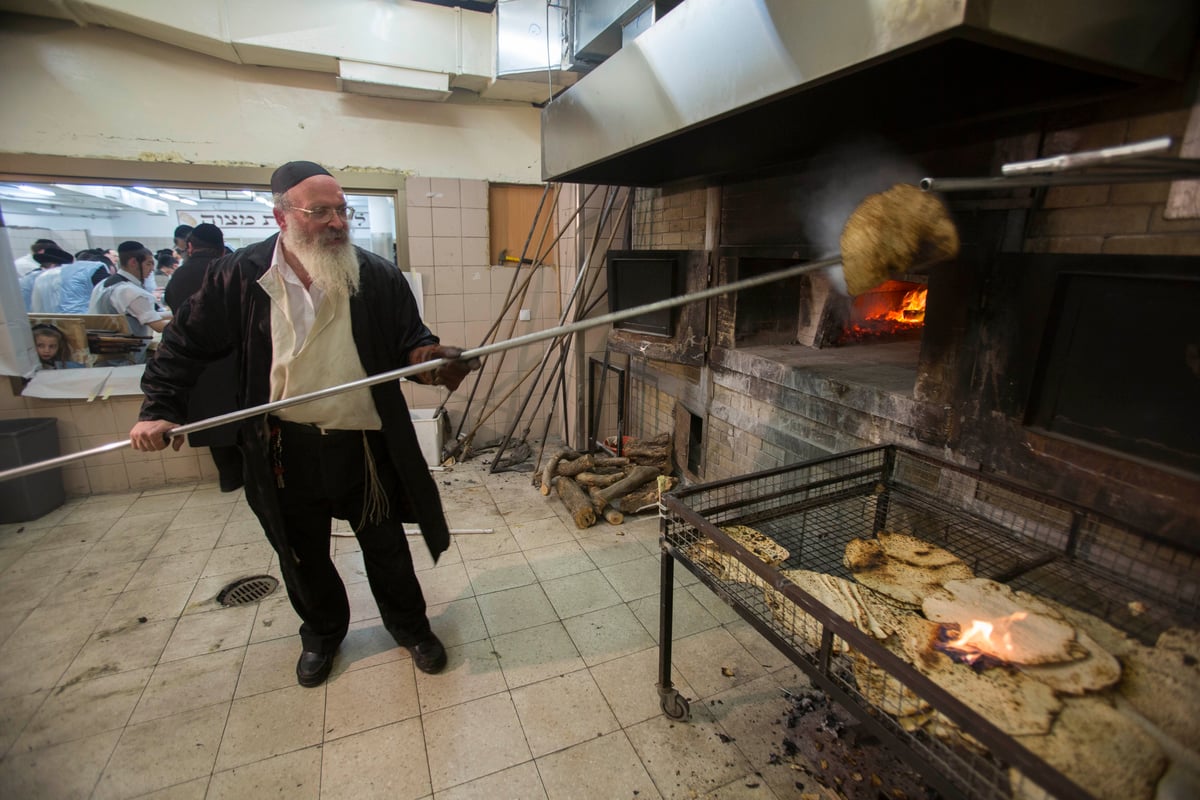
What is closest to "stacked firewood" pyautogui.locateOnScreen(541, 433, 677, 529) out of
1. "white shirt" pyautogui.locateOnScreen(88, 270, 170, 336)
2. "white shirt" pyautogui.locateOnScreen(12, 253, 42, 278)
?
"white shirt" pyautogui.locateOnScreen(88, 270, 170, 336)

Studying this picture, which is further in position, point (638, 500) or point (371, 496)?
point (638, 500)

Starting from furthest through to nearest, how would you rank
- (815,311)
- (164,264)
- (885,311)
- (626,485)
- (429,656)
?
1. (164,264)
2. (626,485)
3. (885,311)
4. (815,311)
5. (429,656)

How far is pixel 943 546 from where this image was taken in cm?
190

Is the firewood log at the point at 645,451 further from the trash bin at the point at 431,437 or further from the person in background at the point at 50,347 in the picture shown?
the person in background at the point at 50,347

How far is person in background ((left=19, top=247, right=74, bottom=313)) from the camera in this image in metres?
3.60

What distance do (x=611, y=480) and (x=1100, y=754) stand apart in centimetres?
278

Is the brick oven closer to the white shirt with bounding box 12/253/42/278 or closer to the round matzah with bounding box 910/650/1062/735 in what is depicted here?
the round matzah with bounding box 910/650/1062/735

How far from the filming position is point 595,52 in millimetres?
3029

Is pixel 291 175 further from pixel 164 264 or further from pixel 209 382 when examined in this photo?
pixel 164 264

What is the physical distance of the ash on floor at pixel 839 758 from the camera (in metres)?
1.68

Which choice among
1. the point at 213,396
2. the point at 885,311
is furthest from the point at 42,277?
the point at 885,311

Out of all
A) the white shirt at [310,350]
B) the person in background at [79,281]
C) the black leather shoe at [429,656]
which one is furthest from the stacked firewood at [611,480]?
the person in background at [79,281]

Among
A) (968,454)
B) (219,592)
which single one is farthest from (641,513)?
(219,592)

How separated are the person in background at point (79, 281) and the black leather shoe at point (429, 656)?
363 cm
